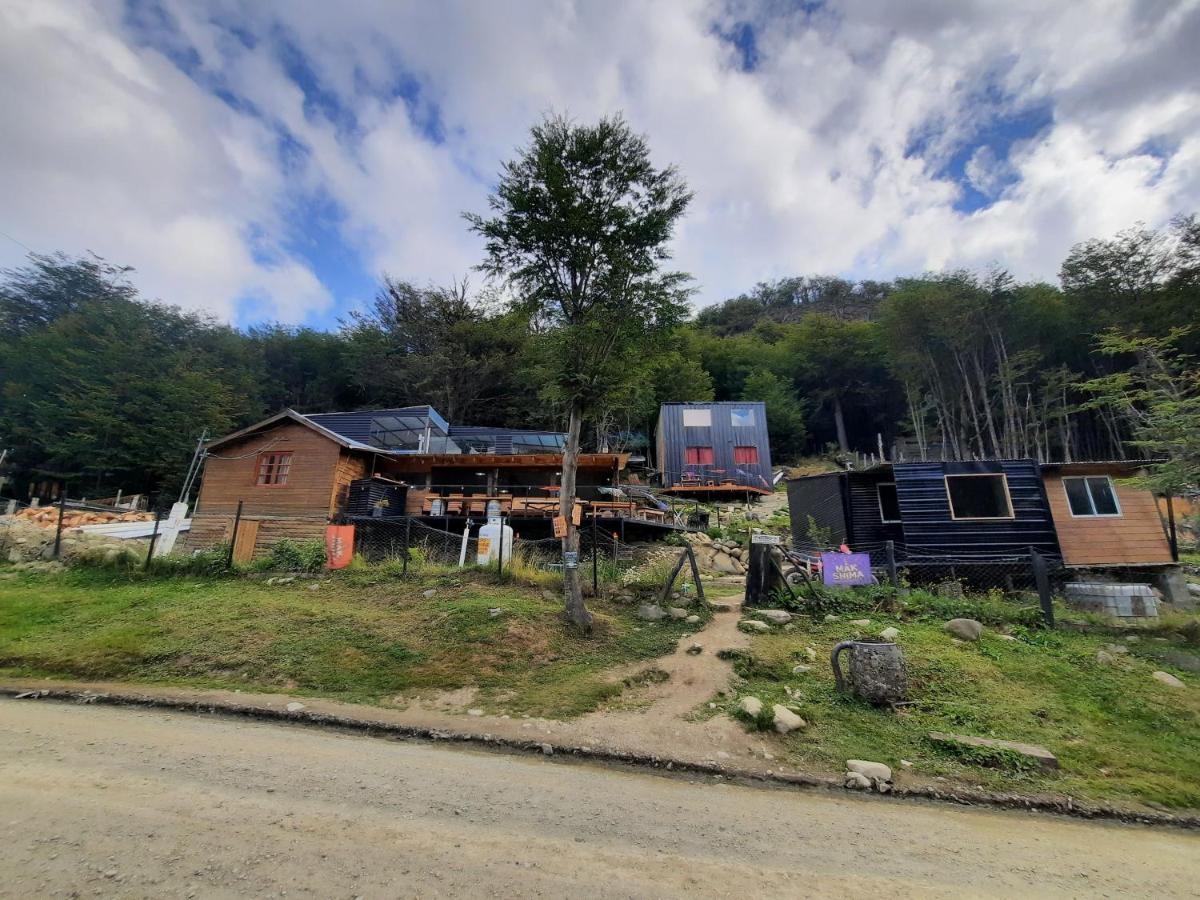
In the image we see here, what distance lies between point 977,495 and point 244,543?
20.1m

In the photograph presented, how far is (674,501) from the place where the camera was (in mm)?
24594

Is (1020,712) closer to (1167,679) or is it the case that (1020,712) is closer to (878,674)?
(878,674)

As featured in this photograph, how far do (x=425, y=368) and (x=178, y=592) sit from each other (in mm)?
24297

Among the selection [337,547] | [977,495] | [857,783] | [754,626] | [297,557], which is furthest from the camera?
[977,495]

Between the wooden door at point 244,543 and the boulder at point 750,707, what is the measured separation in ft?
38.5

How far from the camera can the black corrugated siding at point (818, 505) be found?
14.0 meters

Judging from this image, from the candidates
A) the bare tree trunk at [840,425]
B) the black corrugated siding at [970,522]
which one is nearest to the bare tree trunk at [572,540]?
the black corrugated siding at [970,522]

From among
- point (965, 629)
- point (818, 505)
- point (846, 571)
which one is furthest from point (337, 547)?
point (818, 505)

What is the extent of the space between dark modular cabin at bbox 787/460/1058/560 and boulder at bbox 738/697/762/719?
9.03 metres

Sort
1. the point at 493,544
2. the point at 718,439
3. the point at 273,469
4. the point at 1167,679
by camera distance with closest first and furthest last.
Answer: the point at 1167,679
the point at 493,544
the point at 273,469
the point at 718,439

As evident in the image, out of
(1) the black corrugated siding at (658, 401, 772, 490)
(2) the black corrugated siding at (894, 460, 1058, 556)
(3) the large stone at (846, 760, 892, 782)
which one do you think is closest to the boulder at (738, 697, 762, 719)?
(3) the large stone at (846, 760, 892, 782)

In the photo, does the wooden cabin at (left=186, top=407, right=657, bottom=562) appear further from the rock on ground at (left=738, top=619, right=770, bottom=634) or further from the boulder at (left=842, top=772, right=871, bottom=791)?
the boulder at (left=842, top=772, right=871, bottom=791)

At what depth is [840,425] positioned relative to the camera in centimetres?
3725

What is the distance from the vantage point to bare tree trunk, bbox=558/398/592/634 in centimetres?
770
